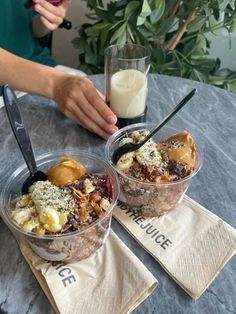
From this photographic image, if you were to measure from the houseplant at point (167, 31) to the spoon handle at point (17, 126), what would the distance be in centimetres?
70

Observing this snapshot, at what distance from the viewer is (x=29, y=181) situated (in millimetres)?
616

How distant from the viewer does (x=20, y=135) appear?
2.05ft

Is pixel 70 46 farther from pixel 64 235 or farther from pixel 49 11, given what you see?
pixel 64 235

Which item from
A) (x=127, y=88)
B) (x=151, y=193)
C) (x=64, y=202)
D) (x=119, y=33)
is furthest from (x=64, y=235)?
(x=119, y=33)

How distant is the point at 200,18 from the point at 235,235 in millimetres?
964

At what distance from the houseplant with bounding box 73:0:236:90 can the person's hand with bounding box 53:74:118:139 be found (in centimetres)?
45

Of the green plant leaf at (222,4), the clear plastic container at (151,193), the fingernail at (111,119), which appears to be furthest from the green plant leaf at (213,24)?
the clear plastic container at (151,193)

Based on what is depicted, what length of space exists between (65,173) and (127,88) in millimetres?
301

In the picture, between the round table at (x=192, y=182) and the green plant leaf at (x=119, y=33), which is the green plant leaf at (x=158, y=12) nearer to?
the green plant leaf at (x=119, y=33)

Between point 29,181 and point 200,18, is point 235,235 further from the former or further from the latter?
point 200,18

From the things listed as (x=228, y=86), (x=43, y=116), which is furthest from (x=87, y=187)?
(x=228, y=86)

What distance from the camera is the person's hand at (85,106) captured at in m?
0.79

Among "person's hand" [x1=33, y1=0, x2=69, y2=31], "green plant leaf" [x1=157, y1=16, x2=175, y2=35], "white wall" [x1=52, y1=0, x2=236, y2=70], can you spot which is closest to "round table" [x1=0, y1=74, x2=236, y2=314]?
"person's hand" [x1=33, y1=0, x2=69, y2=31]

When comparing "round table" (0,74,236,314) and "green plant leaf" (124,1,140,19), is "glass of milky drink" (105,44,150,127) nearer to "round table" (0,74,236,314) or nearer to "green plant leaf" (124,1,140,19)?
"round table" (0,74,236,314)
